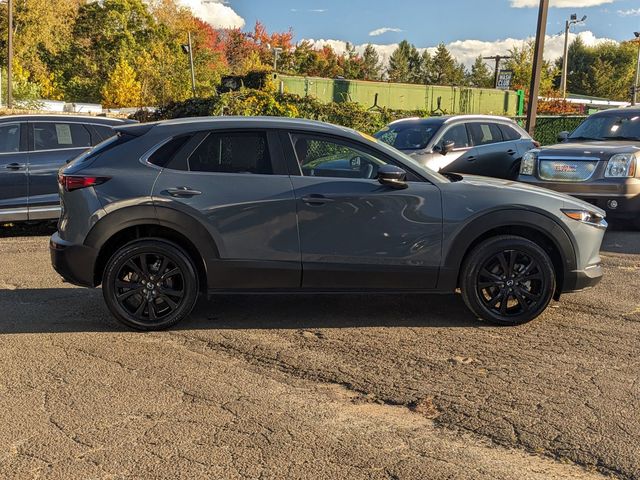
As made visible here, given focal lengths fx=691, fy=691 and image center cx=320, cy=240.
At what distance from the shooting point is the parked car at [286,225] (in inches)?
212

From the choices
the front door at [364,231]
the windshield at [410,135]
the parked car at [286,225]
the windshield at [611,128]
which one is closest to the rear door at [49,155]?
the parked car at [286,225]

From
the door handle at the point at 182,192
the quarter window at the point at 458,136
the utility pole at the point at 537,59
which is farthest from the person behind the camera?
the utility pole at the point at 537,59

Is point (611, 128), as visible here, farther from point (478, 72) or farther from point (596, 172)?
point (478, 72)

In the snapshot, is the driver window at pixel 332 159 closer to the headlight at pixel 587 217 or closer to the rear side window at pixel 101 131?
the headlight at pixel 587 217

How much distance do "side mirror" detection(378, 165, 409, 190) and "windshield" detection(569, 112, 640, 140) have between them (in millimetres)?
6925

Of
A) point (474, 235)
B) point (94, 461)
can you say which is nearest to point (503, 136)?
point (474, 235)

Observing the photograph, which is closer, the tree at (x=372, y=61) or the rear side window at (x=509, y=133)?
the rear side window at (x=509, y=133)

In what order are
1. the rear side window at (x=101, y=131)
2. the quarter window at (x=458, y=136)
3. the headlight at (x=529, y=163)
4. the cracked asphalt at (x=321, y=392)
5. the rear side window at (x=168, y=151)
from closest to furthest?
the cracked asphalt at (x=321, y=392)
the rear side window at (x=168, y=151)
the rear side window at (x=101, y=131)
the headlight at (x=529, y=163)
the quarter window at (x=458, y=136)

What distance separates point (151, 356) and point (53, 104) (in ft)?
160

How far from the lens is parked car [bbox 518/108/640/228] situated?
9758 mm

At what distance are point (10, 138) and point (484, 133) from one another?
25.8 feet

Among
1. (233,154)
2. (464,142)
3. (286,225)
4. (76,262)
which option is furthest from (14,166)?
(464,142)

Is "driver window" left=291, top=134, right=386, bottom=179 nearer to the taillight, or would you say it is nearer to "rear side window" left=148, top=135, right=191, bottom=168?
"rear side window" left=148, top=135, right=191, bottom=168

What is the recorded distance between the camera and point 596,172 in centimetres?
990
